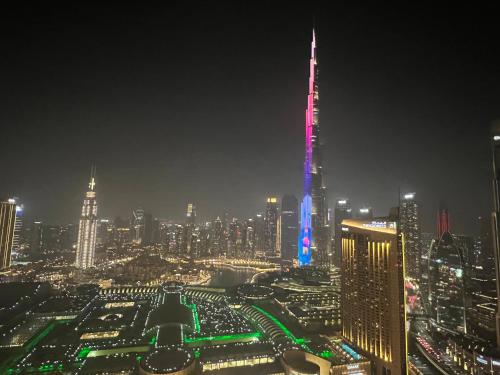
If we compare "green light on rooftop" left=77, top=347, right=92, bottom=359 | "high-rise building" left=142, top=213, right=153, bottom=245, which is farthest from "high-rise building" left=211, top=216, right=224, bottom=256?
"green light on rooftop" left=77, top=347, right=92, bottom=359

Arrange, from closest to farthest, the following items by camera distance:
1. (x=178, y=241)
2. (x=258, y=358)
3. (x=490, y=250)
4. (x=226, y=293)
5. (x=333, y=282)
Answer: (x=258, y=358), (x=226, y=293), (x=490, y=250), (x=333, y=282), (x=178, y=241)

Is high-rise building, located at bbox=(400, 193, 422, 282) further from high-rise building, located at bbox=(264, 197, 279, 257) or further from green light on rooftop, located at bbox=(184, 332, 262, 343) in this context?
high-rise building, located at bbox=(264, 197, 279, 257)

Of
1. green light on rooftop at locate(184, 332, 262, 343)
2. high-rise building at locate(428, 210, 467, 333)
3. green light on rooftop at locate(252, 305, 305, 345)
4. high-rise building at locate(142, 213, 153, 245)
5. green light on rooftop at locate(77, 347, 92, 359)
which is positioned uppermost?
high-rise building at locate(142, 213, 153, 245)

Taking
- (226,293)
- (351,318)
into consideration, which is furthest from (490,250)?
(226,293)

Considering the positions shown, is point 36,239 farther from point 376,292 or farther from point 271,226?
point 376,292

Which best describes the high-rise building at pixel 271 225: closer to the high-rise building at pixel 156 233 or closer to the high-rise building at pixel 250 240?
the high-rise building at pixel 250 240

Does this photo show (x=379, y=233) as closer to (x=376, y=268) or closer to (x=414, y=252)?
(x=376, y=268)

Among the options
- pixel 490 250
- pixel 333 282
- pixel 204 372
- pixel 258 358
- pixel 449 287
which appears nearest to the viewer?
pixel 204 372

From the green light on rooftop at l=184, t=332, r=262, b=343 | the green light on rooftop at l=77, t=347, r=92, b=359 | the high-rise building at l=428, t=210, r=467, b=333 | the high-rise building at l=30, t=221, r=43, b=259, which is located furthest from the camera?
the high-rise building at l=30, t=221, r=43, b=259
